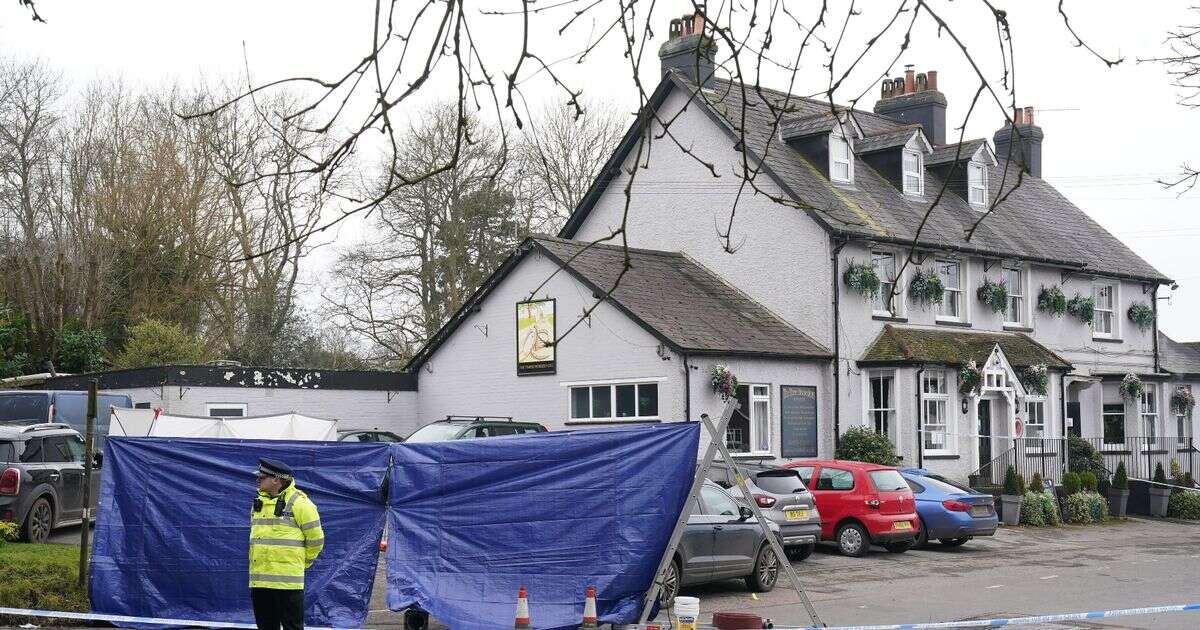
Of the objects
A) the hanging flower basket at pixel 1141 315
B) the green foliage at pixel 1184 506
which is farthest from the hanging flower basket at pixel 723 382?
the hanging flower basket at pixel 1141 315

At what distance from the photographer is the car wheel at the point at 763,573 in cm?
1756

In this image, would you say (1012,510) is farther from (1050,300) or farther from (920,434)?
(1050,300)

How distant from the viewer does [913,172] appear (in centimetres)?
3606

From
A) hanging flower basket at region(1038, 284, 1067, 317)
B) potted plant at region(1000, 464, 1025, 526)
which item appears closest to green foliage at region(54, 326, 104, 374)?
potted plant at region(1000, 464, 1025, 526)

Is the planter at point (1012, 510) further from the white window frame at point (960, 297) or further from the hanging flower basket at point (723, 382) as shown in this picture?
the hanging flower basket at point (723, 382)

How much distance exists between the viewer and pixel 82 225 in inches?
1582

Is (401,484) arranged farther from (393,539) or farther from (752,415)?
(752,415)

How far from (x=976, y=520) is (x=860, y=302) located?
8.50 meters

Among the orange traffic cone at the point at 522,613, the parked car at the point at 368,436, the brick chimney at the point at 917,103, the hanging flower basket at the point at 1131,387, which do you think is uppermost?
the brick chimney at the point at 917,103

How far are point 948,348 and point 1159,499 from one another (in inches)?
285

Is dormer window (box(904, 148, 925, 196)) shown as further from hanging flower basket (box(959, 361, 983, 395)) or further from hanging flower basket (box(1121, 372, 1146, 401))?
hanging flower basket (box(1121, 372, 1146, 401))

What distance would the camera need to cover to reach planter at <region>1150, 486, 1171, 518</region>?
112 feet

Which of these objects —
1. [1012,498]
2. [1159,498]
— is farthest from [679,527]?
[1159,498]

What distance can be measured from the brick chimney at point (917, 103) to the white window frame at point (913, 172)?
14.0 feet
